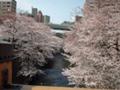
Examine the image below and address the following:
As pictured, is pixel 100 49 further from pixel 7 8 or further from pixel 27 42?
pixel 7 8

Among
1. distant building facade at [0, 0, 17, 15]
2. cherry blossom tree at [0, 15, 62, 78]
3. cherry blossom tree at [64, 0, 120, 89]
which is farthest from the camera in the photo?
distant building facade at [0, 0, 17, 15]

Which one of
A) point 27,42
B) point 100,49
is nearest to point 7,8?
point 27,42

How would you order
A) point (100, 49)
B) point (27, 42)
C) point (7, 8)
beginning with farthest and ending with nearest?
1. point (7, 8)
2. point (27, 42)
3. point (100, 49)

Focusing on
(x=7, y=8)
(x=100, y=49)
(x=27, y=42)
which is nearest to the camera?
(x=100, y=49)

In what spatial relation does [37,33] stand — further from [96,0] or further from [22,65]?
[96,0]

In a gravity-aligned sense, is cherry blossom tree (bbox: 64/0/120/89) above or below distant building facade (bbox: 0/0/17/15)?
below

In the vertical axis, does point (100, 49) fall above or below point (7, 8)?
below

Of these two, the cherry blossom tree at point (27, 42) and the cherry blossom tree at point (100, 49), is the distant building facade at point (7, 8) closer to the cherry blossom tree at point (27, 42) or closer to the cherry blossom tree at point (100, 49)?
the cherry blossom tree at point (27, 42)

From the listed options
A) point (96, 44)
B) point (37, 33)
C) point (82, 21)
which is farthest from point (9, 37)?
point (96, 44)

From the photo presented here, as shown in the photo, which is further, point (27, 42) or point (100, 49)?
point (27, 42)

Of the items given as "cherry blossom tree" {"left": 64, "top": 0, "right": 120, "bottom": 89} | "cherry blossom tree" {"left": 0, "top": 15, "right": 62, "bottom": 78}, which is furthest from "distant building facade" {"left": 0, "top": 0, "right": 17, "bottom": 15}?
"cherry blossom tree" {"left": 64, "top": 0, "right": 120, "bottom": 89}

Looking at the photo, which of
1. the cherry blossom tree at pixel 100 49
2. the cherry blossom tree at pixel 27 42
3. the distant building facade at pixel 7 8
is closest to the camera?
the cherry blossom tree at pixel 100 49

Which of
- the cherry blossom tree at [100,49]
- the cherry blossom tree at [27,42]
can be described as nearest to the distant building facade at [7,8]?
the cherry blossom tree at [27,42]

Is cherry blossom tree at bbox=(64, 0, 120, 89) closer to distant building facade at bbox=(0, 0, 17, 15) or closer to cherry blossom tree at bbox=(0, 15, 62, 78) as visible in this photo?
cherry blossom tree at bbox=(0, 15, 62, 78)
